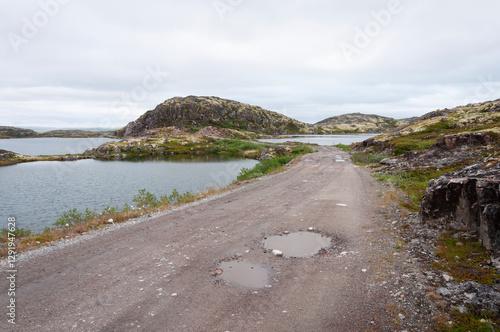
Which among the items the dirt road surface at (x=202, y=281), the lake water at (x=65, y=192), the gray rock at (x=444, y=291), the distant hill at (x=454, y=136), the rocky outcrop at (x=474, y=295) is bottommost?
the lake water at (x=65, y=192)

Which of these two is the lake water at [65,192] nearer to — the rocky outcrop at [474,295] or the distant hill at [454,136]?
the rocky outcrop at [474,295]

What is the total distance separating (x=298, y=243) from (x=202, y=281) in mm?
4585

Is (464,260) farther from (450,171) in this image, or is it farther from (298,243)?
(450,171)

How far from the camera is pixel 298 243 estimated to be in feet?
36.8

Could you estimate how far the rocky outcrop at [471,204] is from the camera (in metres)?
8.02

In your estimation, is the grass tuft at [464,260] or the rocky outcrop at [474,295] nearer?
the rocky outcrop at [474,295]

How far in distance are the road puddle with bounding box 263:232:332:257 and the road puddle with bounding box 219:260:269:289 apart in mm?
1492

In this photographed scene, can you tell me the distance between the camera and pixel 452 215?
10.3 meters

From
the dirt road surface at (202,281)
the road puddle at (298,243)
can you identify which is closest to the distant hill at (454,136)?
the dirt road surface at (202,281)

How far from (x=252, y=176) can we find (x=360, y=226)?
1996 cm

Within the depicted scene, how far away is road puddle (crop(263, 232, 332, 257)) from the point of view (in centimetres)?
1034

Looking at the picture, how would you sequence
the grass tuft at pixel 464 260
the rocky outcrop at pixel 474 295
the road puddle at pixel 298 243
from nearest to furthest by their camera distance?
Answer: the rocky outcrop at pixel 474 295, the grass tuft at pixel 464 260, the road puddle at pixel 298 243

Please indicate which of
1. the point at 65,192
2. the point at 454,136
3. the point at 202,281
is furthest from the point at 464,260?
the point at 65,192

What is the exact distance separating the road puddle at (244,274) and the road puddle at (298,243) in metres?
1.49
